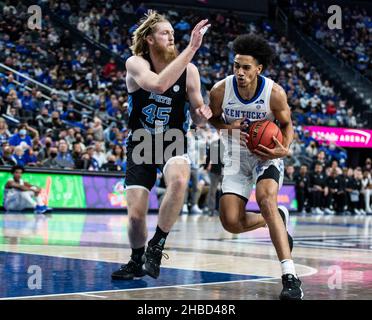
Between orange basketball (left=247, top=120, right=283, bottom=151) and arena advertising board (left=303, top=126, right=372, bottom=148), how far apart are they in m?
24.8

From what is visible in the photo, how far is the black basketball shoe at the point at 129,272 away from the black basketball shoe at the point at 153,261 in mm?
170

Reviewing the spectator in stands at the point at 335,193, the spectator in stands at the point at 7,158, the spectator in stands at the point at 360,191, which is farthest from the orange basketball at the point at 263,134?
the spectator in stands at the point at 360,191

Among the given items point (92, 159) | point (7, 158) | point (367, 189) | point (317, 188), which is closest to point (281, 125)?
point (7, 158)

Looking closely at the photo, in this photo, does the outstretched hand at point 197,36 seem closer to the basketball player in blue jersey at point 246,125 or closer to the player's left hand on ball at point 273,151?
the basketball player in blue jersey at point 246,125

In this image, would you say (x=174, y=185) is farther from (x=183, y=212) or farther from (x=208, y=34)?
(x=208, y=34)

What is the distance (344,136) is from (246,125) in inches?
1100

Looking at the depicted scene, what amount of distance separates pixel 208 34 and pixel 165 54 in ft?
93.8

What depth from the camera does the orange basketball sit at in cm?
679

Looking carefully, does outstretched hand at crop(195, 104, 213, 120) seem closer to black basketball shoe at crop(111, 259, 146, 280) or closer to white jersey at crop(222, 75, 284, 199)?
white jersey at crop(222, 75, 284, 199)

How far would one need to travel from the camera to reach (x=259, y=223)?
7.55 metres

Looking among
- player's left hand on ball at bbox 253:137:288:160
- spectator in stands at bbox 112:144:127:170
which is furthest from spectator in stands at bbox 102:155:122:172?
player's left hand on ball at bbox 253:137:288:160

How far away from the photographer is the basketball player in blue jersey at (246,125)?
22.5ft

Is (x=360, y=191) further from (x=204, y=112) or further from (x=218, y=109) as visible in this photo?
(x=204, y=112)

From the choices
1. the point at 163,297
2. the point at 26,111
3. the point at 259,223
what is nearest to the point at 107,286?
the point at 163,297
